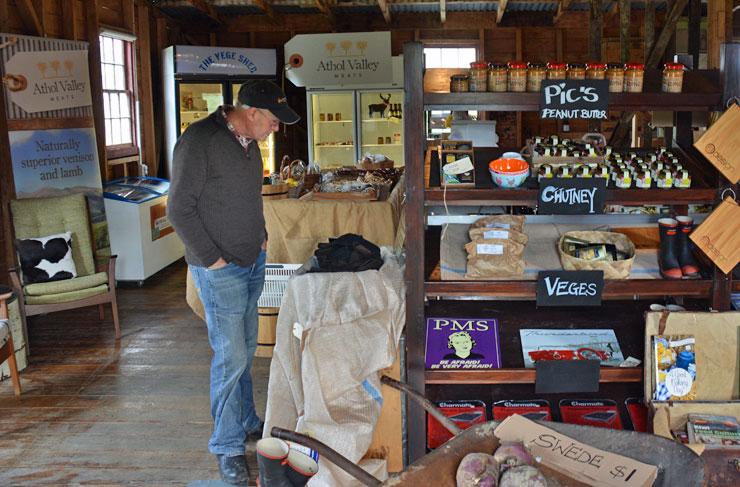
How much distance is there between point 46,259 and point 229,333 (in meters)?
2.67

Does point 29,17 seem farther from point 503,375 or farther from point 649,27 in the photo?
point 649,27

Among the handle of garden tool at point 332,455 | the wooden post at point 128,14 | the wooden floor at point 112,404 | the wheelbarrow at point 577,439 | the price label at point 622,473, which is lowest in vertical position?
the wooden floor at point 112,404

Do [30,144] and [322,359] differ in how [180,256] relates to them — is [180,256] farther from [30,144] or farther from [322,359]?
[322,359]

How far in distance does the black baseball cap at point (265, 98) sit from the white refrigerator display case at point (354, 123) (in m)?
5.95

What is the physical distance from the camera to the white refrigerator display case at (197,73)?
28.9ft

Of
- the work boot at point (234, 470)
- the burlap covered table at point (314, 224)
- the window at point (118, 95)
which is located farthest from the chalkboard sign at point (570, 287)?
the window at point (118, 95)

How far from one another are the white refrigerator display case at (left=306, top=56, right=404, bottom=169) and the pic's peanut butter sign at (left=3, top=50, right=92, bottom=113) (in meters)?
2.97

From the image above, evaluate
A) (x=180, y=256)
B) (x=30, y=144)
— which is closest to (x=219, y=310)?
(x=30, y=144)

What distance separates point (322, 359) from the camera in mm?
2934

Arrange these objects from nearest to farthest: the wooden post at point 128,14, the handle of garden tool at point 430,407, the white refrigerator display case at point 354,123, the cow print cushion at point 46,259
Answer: the handle of garden tool at point 430,407 < the cow print cushion at point 46,259 < the wooden post at point 128,14 < the white refrigerator display case at point 354,123

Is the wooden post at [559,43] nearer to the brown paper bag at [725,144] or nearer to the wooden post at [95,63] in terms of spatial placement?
the wooden post at [95,63]

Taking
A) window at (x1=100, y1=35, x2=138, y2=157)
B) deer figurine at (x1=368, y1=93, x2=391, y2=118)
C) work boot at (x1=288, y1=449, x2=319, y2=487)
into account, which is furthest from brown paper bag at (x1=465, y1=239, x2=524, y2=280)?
deer figurine at (x1=368, y1=93, x2=391, y2=118)

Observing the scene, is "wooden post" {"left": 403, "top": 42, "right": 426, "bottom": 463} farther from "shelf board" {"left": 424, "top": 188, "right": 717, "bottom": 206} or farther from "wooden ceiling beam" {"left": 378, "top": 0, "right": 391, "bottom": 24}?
"wooden ceiling beam" {"left": 378, "top": 0, "right": 391, "bottom": 24}

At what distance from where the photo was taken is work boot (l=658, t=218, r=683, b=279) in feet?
9.43
